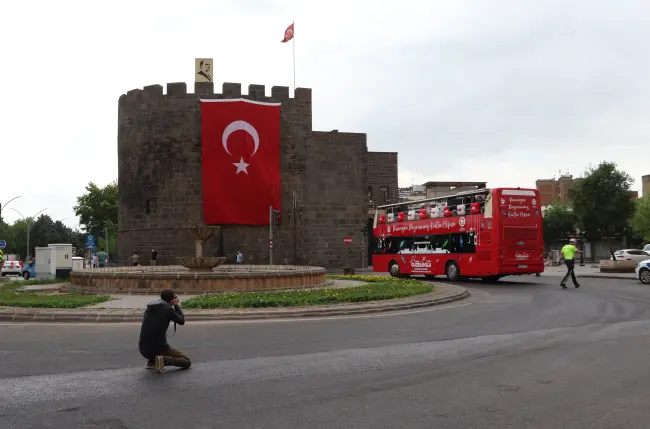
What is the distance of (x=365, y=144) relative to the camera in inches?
1720

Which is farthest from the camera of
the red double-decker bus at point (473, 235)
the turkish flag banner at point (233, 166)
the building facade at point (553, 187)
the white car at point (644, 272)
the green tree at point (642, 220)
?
the building facade at point (553, 187)

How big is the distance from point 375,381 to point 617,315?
8.39 meters

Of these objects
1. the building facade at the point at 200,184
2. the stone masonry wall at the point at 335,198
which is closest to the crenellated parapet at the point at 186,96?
the building facade at the point at 200,184

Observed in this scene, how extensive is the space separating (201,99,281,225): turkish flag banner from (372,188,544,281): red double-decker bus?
12.0 meters

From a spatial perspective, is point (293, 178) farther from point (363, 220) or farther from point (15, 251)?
point (15, 251)

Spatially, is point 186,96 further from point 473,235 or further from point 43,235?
point 43,235

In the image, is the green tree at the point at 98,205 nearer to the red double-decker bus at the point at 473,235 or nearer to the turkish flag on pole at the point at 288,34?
Answer: the turkish flag on pole at the point at 288,34

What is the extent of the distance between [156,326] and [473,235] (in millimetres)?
18522

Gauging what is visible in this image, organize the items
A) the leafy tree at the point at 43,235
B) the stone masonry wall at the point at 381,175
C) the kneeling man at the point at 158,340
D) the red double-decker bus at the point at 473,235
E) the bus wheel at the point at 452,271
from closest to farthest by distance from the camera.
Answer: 1. the kneeling man at the point at 158,340
2. the red double-decker bus at the point at 473,235
3. the bus wheel at the point at 452,271
4. the stone masonry wall at the point at 381,175
5. the leafy tree at the point at 43,235

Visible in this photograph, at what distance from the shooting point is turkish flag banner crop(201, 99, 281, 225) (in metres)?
37.6

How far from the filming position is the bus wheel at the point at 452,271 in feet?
83.2

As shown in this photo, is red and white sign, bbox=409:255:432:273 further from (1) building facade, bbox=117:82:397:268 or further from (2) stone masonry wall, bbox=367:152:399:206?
(2) stone masonry wall, bbox=367:152:399:206

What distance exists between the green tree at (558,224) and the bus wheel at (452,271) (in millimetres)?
46178

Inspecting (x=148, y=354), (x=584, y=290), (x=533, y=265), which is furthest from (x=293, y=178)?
(x=148, y=354)
